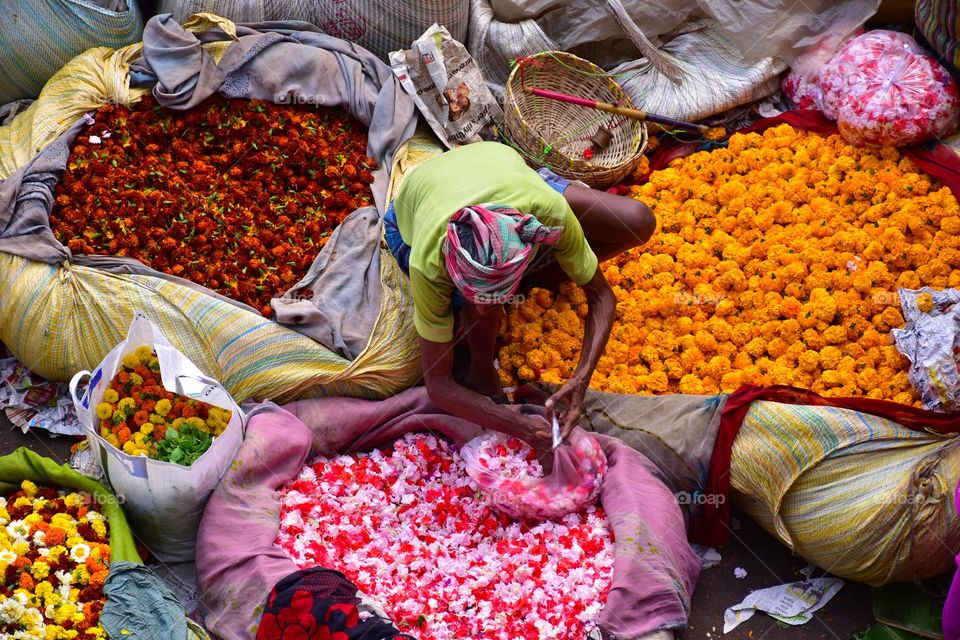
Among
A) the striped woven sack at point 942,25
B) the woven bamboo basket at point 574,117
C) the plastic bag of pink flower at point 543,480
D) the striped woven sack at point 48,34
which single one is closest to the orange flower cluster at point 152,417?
the plastic bag of pink flower at point 543,480

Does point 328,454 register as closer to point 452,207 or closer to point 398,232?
point 398,232

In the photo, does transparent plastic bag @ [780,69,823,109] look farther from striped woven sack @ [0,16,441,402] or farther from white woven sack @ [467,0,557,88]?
striped woven sack @ [0,16,441,402]

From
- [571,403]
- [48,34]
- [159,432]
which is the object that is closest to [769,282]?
[571,403]

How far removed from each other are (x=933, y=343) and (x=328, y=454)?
2112 millimetres

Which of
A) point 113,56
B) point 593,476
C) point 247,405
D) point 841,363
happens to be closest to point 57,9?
point 113,56

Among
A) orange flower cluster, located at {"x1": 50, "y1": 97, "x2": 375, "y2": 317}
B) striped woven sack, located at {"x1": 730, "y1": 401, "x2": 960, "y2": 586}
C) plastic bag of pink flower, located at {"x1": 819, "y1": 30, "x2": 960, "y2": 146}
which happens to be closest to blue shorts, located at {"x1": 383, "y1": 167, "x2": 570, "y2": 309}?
orange flower cluster, located at {"x1": 50, "y1": 97, "x2": 375, "y2": 317}

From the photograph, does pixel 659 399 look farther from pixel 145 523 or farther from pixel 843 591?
pixel 145 523

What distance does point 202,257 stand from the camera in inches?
154

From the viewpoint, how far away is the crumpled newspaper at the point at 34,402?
3.82 metres

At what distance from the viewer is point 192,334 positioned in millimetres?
3732

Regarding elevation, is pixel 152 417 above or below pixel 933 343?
below

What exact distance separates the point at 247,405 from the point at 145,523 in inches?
21.4

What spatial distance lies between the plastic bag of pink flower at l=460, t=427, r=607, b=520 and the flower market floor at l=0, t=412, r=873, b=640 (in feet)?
1.66

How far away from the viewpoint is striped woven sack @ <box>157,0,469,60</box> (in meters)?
4.52
